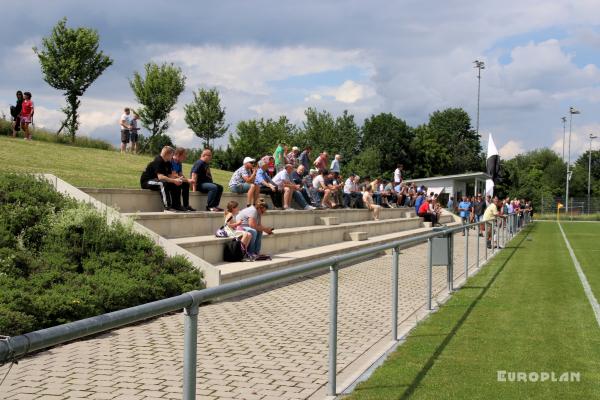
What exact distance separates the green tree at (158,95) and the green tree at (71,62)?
9.70 meters

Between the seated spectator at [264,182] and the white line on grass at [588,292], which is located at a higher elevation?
the seated spectator at [264,182]

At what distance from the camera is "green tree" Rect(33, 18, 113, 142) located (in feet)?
95.8

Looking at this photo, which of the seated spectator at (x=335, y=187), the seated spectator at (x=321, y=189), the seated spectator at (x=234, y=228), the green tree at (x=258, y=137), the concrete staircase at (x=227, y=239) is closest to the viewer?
the concrete staircase at (x=227, y=239)

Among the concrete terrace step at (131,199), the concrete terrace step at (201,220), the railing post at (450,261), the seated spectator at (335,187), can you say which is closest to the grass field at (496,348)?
the railing post at (450,261)

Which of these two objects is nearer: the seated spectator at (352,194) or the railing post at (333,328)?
the railing post at (333,328)

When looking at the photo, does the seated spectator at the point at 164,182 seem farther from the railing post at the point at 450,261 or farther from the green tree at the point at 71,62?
the green tree at the point at 71,62

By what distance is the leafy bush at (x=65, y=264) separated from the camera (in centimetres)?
735

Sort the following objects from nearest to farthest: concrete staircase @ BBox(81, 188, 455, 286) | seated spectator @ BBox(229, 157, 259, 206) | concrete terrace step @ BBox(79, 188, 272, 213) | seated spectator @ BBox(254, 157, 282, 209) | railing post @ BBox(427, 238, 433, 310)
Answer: railing post @ BBox(427, 238, 433, 310) < concrete staircase @ BBox(81, 188, 455, 286) < concrete terrace step @ BBox(79, 188, 272, 213) < seated spectator @ BBox(229, 157, 259, 206) < seated spectator @ BBox(254, 157, 282, 209)

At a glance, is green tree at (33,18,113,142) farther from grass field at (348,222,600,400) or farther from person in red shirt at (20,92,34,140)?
grass field at (348,222,600,400)

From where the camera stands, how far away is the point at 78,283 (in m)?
8.37

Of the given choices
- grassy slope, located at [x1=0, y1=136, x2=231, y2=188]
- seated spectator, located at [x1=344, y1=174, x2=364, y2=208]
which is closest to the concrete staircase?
grassy slope, located at [x1=0, y1=136, x2=231, y2=188]

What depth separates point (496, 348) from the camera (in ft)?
23.9

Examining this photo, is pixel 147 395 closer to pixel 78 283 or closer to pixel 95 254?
pixel 78 283

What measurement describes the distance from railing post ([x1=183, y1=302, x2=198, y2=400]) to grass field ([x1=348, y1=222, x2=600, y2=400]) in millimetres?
2569
